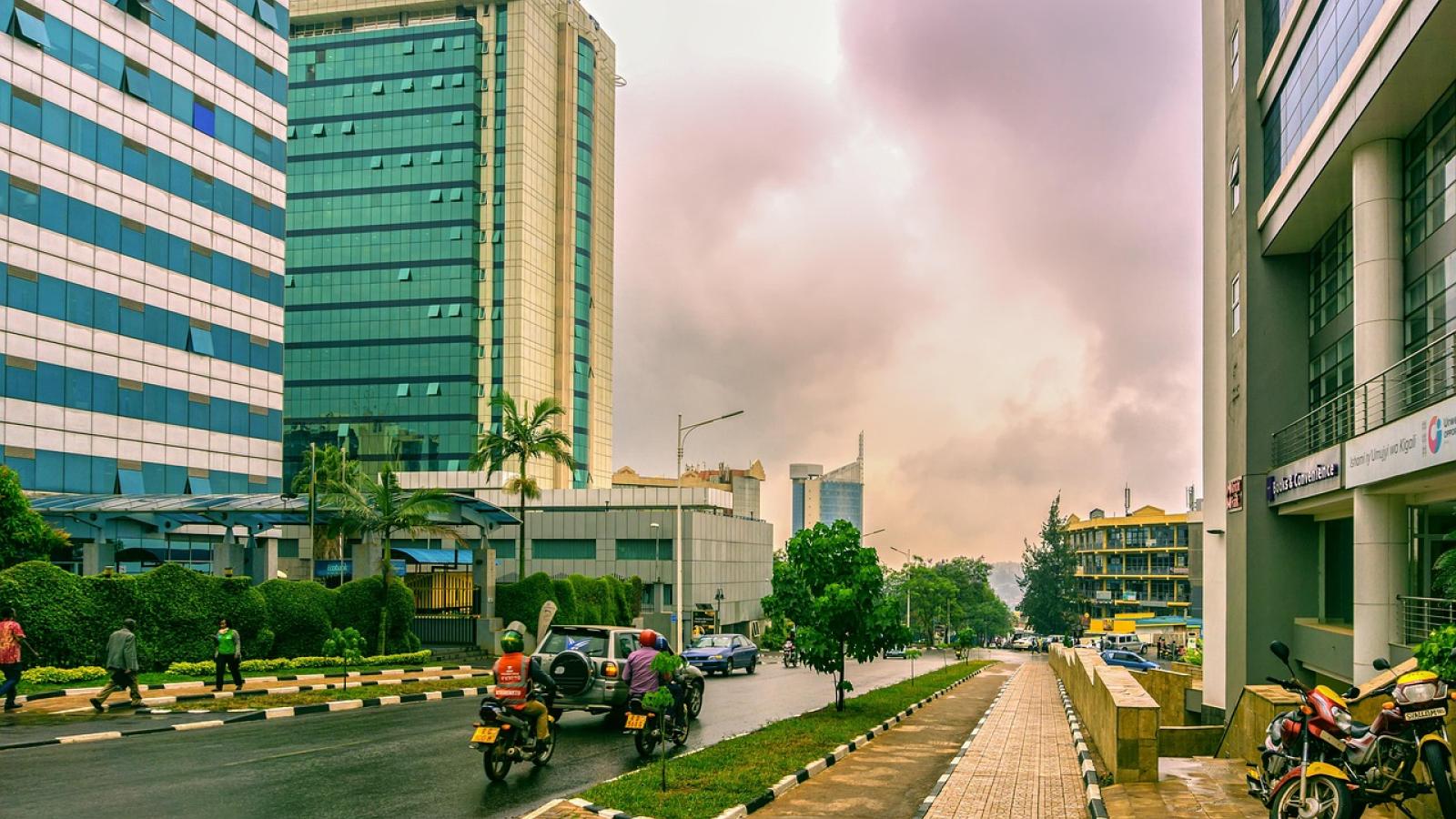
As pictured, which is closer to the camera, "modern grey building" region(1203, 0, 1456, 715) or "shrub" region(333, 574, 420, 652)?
"modern grey building" region(1203, 0, 1456, 715)

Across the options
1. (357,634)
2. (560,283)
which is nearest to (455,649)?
(357,634)

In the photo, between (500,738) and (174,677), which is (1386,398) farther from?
(174,677)

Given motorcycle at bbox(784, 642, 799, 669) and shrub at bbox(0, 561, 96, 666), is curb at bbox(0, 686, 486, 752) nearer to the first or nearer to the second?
shrub at bbox(0, 561, 96, 666)

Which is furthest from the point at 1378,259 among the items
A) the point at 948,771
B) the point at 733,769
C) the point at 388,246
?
the point at 388,246

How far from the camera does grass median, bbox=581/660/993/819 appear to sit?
1207 centimetres

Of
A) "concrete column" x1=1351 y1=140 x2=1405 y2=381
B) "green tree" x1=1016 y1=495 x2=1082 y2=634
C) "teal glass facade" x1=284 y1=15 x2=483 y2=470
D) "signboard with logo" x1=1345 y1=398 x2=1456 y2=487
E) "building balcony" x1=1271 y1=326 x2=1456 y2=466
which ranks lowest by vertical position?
"green tree" x1=1016 y1=495 x2=1082 y2=634

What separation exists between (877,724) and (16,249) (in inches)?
1535

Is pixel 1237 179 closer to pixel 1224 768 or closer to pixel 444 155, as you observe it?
pixel 1224 768

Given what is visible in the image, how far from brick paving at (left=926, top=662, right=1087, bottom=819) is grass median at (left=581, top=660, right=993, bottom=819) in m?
2.10

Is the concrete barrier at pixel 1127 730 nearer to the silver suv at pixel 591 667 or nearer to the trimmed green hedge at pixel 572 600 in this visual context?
the silver suv at pixel 591 667

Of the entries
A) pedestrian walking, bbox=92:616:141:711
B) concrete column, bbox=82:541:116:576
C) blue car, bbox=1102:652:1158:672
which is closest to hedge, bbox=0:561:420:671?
pedestrian walking, bbox=92:616:141:711

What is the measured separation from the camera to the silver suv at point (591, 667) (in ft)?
62.9

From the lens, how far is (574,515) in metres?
78.3

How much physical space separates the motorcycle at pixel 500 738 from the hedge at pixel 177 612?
16.9 metres
